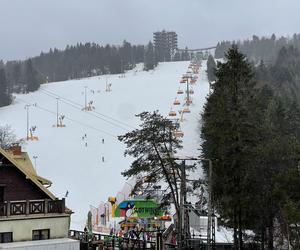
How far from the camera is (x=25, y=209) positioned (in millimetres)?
24031

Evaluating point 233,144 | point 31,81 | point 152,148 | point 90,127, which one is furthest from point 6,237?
point 31,81

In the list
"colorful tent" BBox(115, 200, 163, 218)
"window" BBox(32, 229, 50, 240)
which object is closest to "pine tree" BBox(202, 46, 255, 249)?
"window" BBox(32, 229, 50, 240)

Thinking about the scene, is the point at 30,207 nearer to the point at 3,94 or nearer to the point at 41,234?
the point at 41,234

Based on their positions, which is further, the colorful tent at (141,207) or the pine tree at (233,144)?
the colorful tent at (141,207)

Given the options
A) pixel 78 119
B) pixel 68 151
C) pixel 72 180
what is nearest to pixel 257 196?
pixel 72 180

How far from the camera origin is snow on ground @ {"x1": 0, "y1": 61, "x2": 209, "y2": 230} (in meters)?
68.0

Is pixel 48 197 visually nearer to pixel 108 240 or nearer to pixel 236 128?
pixel 108 240

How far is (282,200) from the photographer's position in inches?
885

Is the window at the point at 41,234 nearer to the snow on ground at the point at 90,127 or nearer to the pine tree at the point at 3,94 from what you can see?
the snow on ground at the point at 90,127

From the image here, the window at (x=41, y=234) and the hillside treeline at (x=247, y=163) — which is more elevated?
the hillside treeline at (x=247, y=163)

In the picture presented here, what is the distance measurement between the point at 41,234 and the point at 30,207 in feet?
4.92

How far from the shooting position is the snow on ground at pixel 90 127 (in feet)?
223

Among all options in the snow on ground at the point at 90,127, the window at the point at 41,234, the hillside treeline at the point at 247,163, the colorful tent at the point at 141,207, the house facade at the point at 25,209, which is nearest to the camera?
the hillside treeline at the point at 247,163

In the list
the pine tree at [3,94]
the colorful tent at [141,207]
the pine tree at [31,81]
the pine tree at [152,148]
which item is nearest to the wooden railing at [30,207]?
the pine tree at [152,148]
